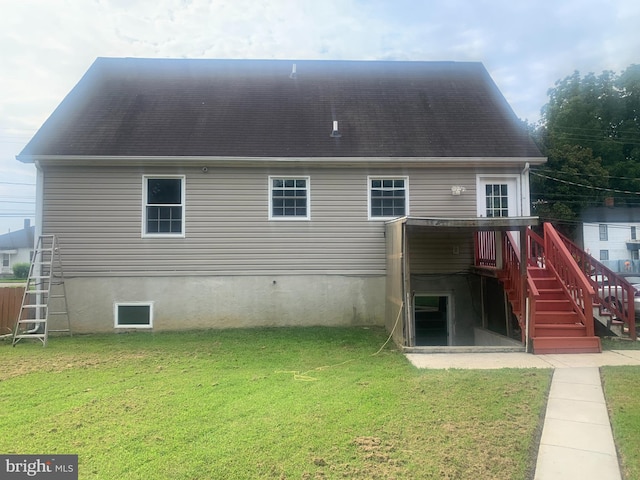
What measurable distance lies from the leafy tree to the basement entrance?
28.6m

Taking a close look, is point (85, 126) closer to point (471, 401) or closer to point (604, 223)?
point (471, 401)

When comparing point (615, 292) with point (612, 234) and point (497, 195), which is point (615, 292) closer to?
point (497, 195)

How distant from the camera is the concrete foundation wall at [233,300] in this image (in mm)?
9102

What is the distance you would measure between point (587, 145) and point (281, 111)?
4304 centimetres

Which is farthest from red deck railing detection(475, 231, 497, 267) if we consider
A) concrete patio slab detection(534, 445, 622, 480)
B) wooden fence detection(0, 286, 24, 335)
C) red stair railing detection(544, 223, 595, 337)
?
wooden fence detection(0, 286, 24, 335)

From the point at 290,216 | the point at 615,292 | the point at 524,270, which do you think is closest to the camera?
the point at 524,270

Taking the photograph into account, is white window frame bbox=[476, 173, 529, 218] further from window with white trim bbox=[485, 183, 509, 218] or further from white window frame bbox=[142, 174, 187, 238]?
white window frame bbox=[142, 174, 187, 238]

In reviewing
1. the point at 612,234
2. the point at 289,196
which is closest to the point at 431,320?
the point at 289,196

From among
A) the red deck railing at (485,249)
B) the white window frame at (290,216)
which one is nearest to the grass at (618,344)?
the red deck railing at (485,249)

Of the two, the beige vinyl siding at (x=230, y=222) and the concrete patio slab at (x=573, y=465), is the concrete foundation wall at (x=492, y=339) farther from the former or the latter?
the concrete patio slab at (x=573, y=465)

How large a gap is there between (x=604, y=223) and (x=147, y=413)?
43164 mm

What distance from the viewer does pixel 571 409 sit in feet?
14.3

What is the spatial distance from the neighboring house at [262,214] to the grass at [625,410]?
12.2ft

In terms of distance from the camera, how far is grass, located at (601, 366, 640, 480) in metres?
3.23
